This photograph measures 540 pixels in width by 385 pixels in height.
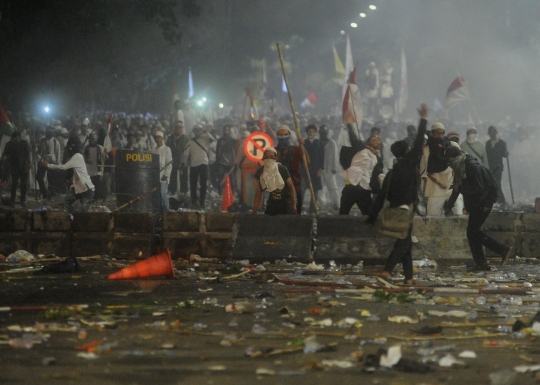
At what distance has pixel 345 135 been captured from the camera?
25844 millimetres

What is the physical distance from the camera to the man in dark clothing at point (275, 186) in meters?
13.5

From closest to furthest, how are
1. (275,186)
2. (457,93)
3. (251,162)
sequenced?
1. (275,186)
2. (251,162)
3. (457,93)

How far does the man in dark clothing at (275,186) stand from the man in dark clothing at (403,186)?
2.67 meters

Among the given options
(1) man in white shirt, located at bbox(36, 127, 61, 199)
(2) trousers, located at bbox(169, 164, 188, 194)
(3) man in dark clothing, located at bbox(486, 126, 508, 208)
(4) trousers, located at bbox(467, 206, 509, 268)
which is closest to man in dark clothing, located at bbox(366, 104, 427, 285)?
(4) trousers, located at bbox(467, 206, 509, 268)

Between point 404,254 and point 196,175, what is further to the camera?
point 196,175

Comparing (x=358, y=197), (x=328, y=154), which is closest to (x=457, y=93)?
(x=328, y=154)

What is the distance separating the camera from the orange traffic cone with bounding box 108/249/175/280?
11.2 meters

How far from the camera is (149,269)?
11.3 metres

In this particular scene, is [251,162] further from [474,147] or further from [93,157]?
[474,147]

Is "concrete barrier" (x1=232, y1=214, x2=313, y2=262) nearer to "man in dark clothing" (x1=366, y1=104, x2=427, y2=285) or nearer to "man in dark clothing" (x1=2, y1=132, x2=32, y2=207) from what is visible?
"man in dark clothing" (x1=366, y1=104, x2=427, y2=285)

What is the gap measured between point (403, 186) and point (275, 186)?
310 centimetres

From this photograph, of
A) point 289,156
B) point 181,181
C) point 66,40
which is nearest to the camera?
point 289,156

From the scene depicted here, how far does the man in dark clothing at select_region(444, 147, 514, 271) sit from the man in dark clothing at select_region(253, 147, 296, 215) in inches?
89.8

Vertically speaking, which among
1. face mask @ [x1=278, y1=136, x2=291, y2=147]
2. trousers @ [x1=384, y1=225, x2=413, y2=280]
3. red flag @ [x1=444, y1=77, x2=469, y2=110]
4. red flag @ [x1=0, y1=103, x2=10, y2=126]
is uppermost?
red flag @ [x1=444, y1=77, x2=469, y2=110]
